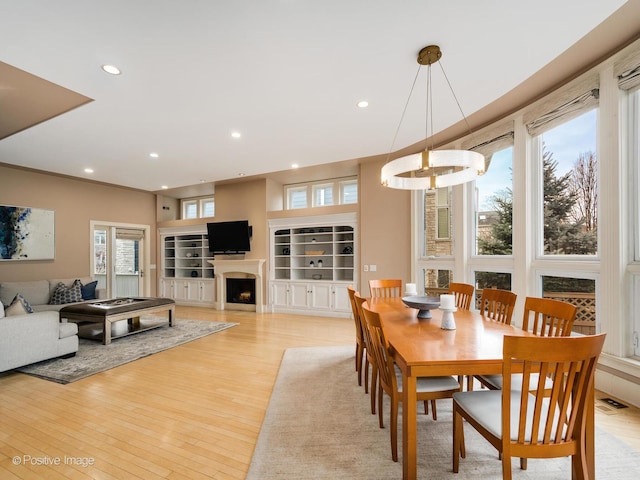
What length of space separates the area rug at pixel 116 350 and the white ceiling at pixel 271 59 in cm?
290

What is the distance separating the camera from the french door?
6754mm

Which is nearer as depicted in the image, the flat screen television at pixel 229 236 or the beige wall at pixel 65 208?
the beige wall at pixel 65 208

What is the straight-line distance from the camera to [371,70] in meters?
2.53

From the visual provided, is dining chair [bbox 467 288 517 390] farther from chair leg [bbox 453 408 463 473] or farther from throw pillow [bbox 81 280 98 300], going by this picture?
throw pillow [bbox 81 280 98 300]

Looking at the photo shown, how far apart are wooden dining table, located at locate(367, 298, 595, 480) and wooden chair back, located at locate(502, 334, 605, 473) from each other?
5.2 inches

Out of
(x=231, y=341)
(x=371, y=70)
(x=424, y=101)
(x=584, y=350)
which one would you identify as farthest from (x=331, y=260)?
(x=584, y=350)

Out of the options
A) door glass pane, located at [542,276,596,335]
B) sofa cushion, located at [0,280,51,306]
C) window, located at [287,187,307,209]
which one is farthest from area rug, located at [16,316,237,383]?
door glass pane, located at [542,276,596,335]

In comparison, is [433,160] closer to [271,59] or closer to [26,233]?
[271,59]

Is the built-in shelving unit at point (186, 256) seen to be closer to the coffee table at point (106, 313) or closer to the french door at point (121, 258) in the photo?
the french door at point (121, 258)

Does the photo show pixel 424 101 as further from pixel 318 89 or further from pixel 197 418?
pixel 197 418

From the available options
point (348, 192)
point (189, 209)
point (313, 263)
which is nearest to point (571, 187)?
point (348, 192)

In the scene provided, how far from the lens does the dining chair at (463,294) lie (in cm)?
312

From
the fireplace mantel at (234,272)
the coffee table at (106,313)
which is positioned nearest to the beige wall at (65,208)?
the coffee table at (106,313)

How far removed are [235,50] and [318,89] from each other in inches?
34.1
